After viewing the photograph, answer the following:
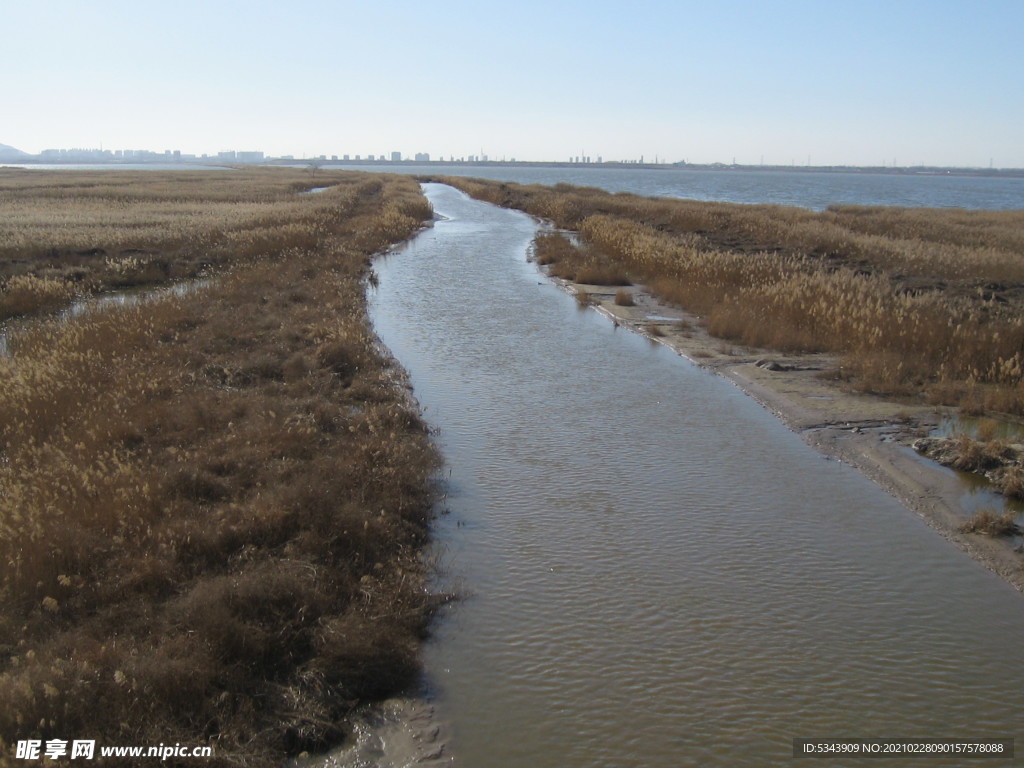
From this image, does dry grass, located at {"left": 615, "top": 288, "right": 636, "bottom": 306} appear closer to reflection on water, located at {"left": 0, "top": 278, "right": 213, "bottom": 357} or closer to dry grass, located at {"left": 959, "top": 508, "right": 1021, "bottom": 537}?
reflection on water, located at {"left": 0, "top": 278, "right": 213, "bottom": 357}

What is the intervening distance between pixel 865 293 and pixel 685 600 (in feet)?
43.9

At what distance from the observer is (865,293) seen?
679 inches

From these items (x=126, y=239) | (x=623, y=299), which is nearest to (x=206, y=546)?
(x=623, y=299)

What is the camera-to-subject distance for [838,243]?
27062 mm

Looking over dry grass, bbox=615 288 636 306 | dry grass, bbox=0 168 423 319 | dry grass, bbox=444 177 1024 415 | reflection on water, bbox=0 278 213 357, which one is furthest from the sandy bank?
dry grass, bbox=0 168 423 319

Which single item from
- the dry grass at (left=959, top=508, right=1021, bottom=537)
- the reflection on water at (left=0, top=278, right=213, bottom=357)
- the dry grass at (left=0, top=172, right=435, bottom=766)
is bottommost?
the dry grass at (left=959, top=508, right=1021, bottom=537)

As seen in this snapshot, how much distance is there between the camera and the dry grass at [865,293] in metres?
12.5

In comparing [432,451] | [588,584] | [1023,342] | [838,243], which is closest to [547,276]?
[838,243]

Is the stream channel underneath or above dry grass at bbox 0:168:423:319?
underneath

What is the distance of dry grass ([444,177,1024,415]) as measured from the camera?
12.5 m

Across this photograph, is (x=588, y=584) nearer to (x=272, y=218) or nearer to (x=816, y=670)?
(x=816, y=670)

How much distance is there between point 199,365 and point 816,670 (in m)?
9.38

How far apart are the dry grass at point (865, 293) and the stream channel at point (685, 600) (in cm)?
354

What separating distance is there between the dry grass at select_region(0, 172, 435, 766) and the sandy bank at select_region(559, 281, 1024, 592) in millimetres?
5283
